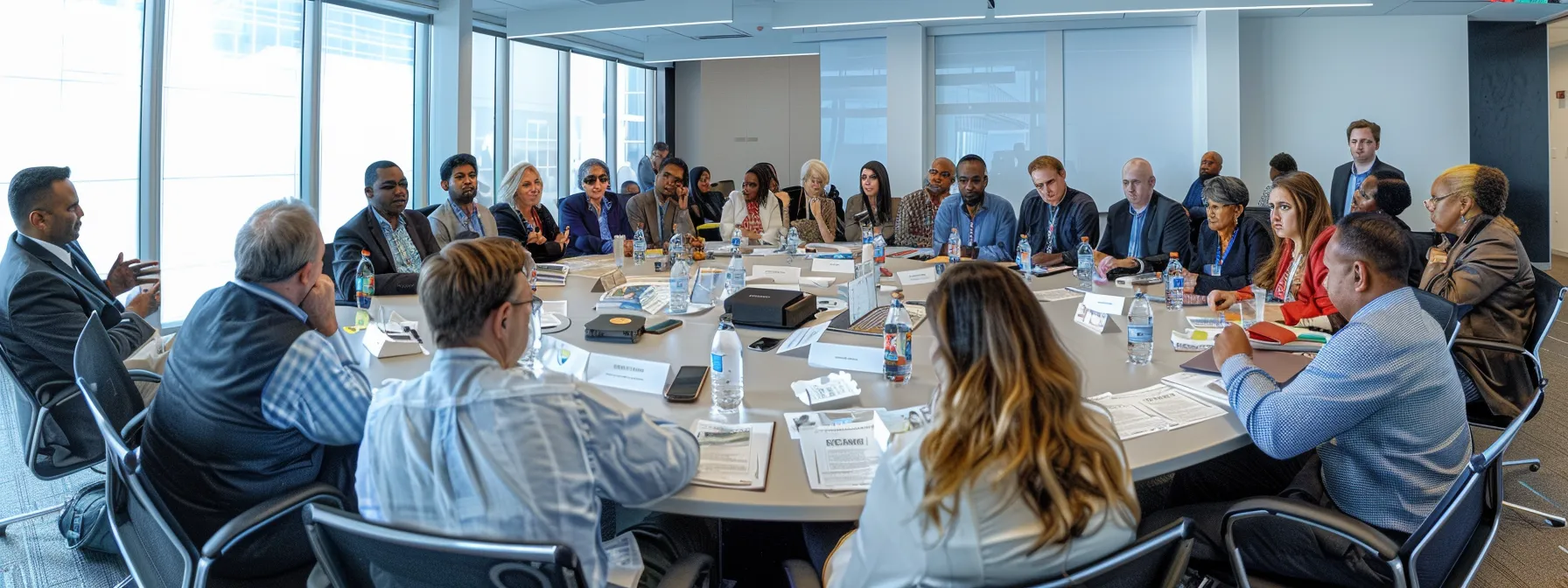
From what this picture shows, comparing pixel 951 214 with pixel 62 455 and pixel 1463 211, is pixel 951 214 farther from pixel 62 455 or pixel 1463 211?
pixel 62 455

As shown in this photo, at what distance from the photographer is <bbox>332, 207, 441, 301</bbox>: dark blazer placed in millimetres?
4086

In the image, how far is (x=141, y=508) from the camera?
6.23 ft

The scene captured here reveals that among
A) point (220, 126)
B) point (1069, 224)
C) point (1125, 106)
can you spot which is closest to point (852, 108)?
point (1125, 106)

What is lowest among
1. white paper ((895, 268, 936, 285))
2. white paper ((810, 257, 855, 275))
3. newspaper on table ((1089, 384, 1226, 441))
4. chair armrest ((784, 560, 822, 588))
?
chair armrest ((784, 560, 822, 588))

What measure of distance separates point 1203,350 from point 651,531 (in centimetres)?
188

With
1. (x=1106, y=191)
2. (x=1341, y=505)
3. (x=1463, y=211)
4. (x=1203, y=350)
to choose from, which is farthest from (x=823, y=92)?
(x=1341, y=505)

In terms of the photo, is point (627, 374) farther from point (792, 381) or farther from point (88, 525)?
point (88, 525)

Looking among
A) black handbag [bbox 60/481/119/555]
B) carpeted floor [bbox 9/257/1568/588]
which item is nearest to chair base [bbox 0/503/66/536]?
carpeted floor [bbox 9/257/1568/588]

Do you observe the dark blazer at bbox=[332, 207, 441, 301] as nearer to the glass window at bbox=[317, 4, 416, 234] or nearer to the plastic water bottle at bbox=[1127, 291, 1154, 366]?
Result: the plastic water bottle at bbox=[1127, 291, 1154, 366]

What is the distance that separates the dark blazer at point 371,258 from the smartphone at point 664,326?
1.39 m

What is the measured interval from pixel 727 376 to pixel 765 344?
28.1 inches

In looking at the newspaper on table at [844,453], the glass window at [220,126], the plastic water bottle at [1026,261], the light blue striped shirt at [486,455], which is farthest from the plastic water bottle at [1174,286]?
the glass window at [220,126]

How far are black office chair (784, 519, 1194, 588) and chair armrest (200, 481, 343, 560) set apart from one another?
1346 mm

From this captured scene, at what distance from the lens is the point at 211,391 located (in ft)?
6.21
